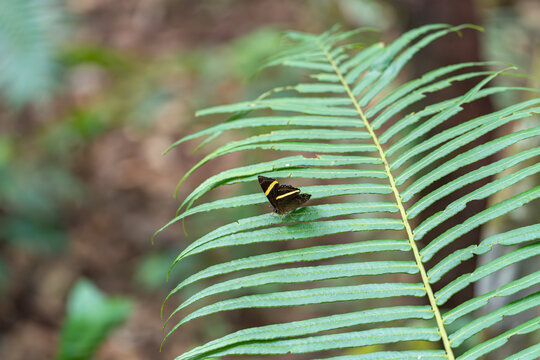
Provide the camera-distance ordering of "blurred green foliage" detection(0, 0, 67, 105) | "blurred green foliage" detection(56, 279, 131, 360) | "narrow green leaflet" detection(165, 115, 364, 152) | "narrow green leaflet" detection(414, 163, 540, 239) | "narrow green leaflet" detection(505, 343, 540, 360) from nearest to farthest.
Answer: "narrow green leaflet" detection(505, 343, 540, 360) < "narrow green leaflet" detection(414, 163, 540, 239) < "narrow green leaflet" detection(165, 115, 364, 152) < "blurred green foliage" detection(56, 279, 131, 360) < "blurred green foliage" detection(0, 0, 67, 105)

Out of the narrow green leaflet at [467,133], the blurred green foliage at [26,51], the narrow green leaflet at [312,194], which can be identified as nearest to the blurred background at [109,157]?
the blurred green foliage at [26,51]

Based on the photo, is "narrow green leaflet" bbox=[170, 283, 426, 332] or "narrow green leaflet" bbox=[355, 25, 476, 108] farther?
"narrow green leaflet" bbox=[355, 25, 476, 108]

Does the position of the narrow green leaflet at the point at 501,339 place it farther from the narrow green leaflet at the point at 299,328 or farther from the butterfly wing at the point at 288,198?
the butterfly wing at the point at 288,198

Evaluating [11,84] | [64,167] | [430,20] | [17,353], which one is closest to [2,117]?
[64,167]

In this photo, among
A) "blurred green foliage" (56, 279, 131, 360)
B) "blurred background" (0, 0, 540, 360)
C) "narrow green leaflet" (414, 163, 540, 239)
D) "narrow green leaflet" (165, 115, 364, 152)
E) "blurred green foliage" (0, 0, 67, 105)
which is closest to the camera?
"narrow green leaflet" (414, 163, 540, 239)

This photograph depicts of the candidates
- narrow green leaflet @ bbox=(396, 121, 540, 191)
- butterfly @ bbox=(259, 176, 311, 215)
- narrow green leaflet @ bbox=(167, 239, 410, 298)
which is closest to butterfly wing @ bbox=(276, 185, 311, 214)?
butterfly @ bbox=(259, 176, 311, 215)

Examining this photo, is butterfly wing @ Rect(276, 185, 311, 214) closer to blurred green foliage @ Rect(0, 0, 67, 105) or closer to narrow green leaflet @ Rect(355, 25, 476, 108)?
narrow green leaflet @ Rect(355, 25, 476, 108)

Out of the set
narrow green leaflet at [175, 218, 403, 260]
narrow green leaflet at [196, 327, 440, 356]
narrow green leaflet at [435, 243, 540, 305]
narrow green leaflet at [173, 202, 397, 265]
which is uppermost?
narrow green leaflet at [173, 202, 397, 265]

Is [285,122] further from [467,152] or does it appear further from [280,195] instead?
[467,152]
